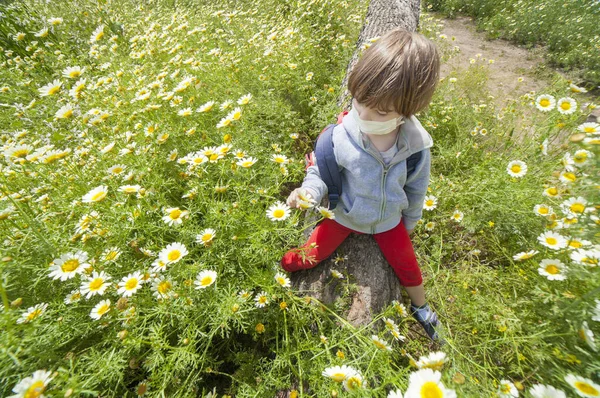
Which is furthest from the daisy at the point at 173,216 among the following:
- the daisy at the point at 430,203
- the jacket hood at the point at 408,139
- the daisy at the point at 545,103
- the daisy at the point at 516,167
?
the daisy at the point at 545,103

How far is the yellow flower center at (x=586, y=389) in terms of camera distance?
940 millimetres

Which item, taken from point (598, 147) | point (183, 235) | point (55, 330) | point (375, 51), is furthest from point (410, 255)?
point (55, 330)

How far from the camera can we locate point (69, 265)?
1.34 meters

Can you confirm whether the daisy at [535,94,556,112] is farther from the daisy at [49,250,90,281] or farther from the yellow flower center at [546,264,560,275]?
the daisy at [49,250,90,281]

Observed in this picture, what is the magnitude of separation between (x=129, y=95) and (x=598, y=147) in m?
2.98

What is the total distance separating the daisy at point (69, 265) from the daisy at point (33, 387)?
1.48 feet

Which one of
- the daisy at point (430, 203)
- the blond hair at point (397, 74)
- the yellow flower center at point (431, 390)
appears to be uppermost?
the blond hair at point (397, 74)

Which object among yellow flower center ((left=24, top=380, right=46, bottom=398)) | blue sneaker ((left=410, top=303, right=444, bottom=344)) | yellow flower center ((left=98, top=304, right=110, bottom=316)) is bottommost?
blue sneaker ((left=410, top=303, right=444, bottom=344))

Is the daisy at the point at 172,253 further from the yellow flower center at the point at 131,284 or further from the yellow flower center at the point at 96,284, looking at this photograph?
the yellow flower center at the point at 96,284

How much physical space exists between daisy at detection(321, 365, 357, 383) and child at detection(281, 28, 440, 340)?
52 centimetres

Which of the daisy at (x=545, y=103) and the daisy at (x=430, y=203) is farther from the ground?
the daisy at (x=545, y=103)

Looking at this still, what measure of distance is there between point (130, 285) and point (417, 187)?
1.54 meters

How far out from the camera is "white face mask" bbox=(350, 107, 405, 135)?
1246 millimetres

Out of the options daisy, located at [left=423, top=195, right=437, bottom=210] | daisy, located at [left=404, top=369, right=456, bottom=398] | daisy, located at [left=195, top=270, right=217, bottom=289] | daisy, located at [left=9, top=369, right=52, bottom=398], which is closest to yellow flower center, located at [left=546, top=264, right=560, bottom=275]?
daisy, located at [left=423, top=195, right=437, bottom=210]
